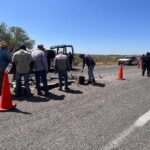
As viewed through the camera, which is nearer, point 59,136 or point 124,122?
point 59,136

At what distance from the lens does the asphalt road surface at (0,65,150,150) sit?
243 inches

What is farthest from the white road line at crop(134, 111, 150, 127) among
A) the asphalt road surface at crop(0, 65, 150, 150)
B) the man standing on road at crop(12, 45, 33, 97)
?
the man standing on road at crop(12, 45, 33, 97)

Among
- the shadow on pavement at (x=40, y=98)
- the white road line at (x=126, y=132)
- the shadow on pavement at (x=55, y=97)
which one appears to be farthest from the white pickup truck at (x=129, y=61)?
the white road line at (x=126, y=132)

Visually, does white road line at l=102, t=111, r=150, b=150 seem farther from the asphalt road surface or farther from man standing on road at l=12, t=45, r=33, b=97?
man standing on road at l=12, t=45, r=33, b=97

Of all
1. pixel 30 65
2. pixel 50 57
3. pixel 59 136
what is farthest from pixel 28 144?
pixel 50 57

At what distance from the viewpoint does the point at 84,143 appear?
6238mm

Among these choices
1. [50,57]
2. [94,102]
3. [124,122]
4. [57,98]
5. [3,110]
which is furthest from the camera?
[50,57]

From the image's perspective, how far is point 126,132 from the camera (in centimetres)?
708

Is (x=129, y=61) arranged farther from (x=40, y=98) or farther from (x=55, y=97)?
(x=40, y=98)

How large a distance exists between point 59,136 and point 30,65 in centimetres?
614

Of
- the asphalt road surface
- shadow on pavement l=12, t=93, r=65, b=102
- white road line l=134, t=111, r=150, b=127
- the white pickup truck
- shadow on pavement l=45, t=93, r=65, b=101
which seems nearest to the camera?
the asphalt road surface

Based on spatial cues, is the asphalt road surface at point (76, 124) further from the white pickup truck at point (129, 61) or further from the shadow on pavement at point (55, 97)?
the white pickup truck at point (129, 61)

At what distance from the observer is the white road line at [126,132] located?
6.06m

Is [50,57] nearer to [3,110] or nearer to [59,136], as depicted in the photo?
[3,110]
